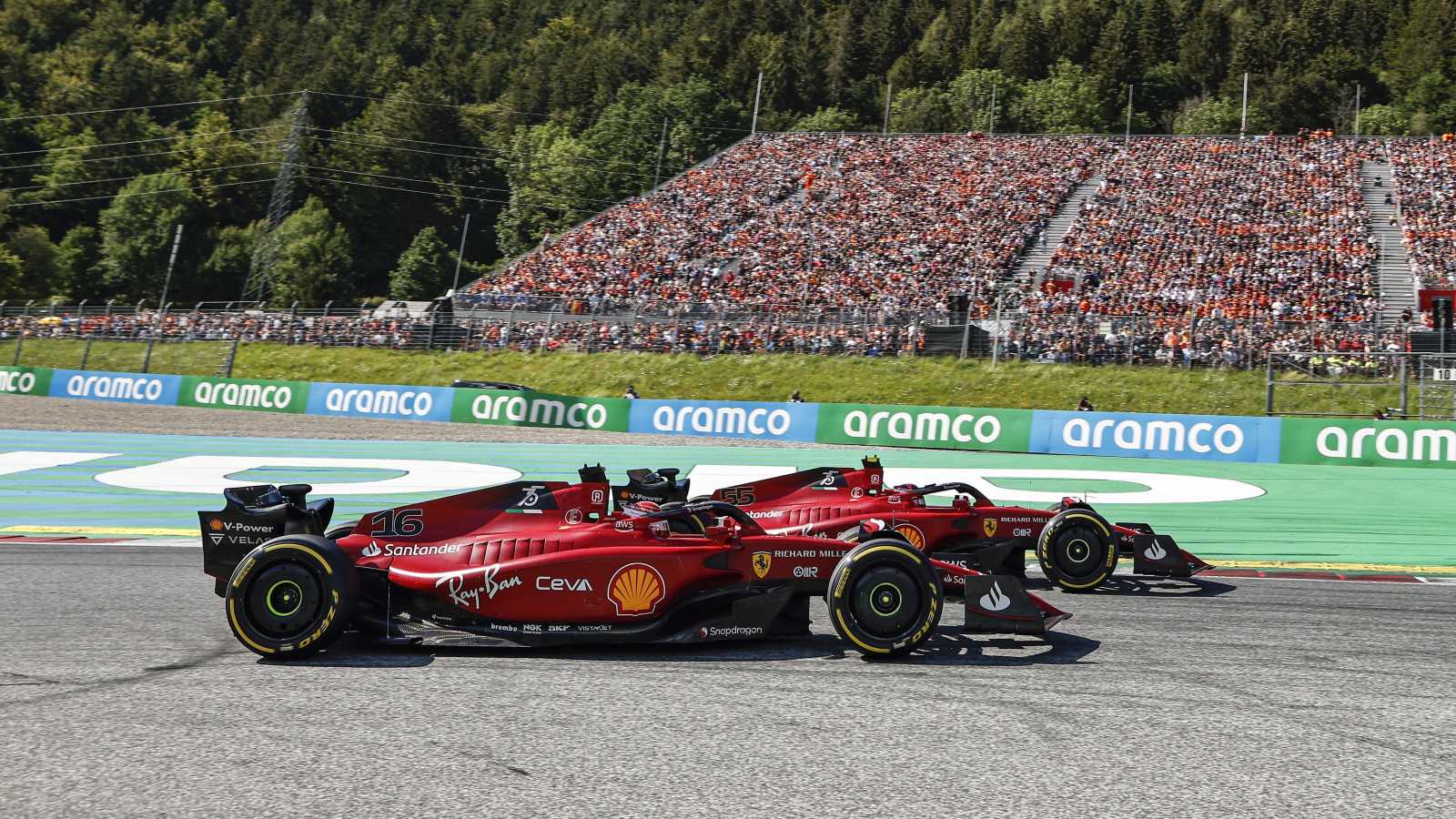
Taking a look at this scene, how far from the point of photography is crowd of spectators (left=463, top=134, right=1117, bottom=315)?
39.3 metres

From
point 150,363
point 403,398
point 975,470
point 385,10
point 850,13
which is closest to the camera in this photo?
point 975,470

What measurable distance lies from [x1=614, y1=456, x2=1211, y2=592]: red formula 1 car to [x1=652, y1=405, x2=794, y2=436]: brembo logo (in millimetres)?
13705

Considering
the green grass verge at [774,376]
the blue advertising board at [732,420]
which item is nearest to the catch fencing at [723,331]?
the green grass verge at [774,376]

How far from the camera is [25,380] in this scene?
35.4 m

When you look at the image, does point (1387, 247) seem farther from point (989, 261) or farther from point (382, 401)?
point (382, 401)

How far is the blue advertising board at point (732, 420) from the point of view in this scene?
2378 centimetres

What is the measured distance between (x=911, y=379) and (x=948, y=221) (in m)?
15.7

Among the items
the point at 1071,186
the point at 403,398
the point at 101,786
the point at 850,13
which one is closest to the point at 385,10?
the point at 850,13

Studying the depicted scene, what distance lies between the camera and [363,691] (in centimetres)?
625

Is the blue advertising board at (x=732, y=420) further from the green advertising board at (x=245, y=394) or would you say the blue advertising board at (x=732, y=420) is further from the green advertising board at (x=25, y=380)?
the green advertising board at (x=25, y=380)

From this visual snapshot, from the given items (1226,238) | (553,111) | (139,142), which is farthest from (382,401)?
(553,111)

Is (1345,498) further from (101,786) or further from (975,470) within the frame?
(101,786)

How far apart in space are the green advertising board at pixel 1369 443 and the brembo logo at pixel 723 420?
9.05 metres

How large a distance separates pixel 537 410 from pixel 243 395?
920 centimetres
